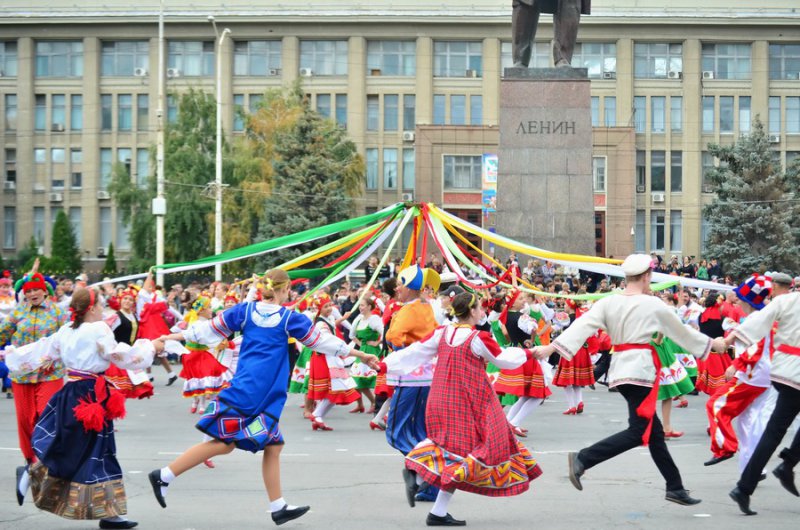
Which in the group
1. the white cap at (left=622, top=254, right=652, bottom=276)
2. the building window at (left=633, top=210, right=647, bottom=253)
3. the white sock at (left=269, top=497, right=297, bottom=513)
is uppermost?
the building window at (left=633, top=210, right=647, bottom=253)

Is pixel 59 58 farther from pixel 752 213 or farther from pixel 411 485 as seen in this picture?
pixel 411 485

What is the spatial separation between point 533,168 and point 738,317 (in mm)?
6912

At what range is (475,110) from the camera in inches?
2186

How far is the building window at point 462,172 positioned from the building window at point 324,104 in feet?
21.7

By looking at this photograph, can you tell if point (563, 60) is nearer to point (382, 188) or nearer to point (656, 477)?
point (656, 477)

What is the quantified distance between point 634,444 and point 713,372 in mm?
7821

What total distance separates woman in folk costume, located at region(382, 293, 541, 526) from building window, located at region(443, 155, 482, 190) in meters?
44.9

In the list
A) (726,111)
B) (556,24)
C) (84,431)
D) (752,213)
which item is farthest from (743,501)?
(726,111)

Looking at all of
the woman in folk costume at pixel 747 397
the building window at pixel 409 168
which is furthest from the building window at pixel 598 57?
the woman in folk costume at pixel 747 397

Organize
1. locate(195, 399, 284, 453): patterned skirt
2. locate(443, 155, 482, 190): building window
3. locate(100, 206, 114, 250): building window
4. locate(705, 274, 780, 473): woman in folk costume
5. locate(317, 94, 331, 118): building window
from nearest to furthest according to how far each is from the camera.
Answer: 1. locate(195, 399, 284, 453): patterned skirt
2. locate(705, 274, 780, 473): woman in folk costume
3. locate(443, 155, 482, 190): building window
4. locate(317, 94, 331, 118): building window
5. locate(100, 206, 114, 250): building window

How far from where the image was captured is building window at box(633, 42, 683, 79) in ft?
181

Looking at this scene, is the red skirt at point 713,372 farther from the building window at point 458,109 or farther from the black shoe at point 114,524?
the building window at point 458,109

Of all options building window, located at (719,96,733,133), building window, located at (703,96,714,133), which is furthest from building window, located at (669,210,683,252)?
building window, located at (719,96,733,133)

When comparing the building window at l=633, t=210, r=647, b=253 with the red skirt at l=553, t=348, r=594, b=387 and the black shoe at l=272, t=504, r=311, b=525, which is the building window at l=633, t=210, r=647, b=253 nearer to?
the red skirt at l=553, t=348, r=594, b=387
